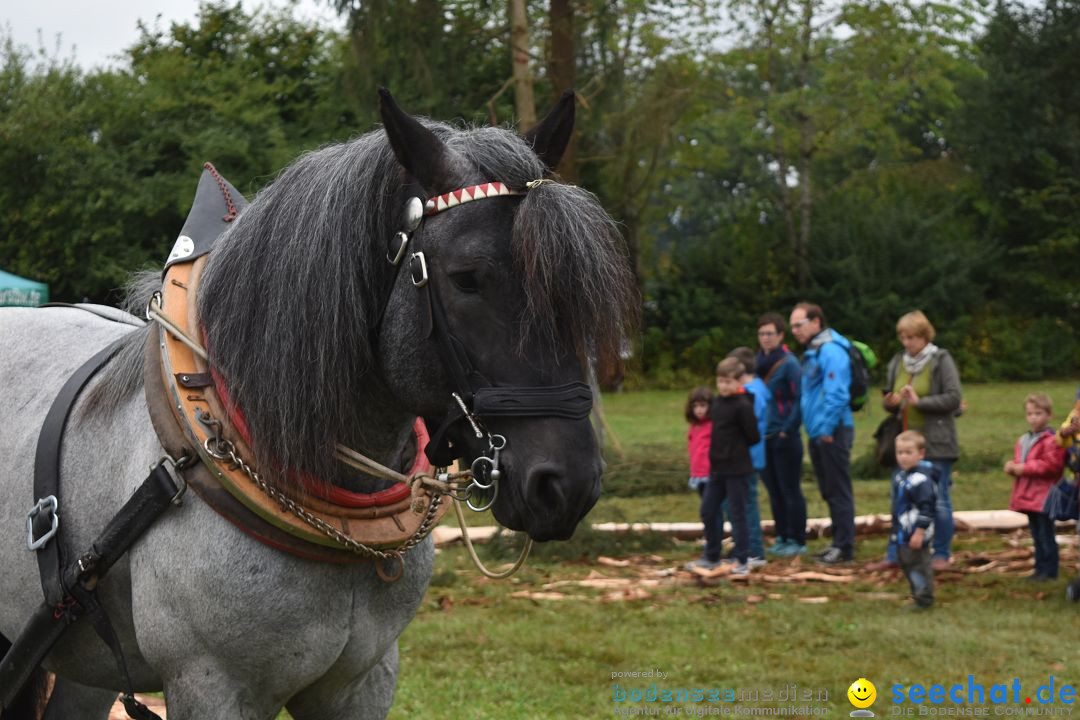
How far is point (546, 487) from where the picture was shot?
2.04m

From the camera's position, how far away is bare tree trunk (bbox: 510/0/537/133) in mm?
10562

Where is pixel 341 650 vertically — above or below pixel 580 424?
below

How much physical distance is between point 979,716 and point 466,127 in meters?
3.53

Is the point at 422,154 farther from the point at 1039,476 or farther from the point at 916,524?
the point at 1039,476

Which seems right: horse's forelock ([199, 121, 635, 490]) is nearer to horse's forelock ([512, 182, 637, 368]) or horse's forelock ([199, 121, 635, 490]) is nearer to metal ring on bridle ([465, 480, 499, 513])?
horse's forelock ([512, 182, 637, 368])

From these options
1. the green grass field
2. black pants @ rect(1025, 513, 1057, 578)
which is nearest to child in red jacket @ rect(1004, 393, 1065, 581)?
black pants @ rect(1025, 513, 1057, 578)

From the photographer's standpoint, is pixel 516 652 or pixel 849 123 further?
pixel 849 123

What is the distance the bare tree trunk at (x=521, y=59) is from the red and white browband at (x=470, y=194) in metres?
8.53

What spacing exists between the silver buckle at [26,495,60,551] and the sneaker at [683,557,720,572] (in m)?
5.81

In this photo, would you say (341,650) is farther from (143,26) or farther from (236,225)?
(143,26)

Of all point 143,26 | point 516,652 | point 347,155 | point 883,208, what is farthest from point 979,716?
point 883,208

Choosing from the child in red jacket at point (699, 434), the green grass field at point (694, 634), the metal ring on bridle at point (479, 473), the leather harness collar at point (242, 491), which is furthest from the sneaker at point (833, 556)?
the metal ring on bridle at point (479, 473)

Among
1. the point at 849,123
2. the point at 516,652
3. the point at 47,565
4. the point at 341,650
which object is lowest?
the point at 516,652

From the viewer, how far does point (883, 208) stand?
92.8 ft
